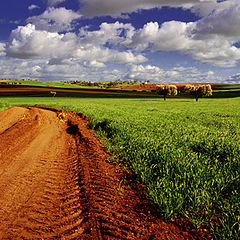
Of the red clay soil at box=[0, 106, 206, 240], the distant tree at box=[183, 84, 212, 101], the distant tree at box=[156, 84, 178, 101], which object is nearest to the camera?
the red clay soil at box=[0, 106, 206, 240]

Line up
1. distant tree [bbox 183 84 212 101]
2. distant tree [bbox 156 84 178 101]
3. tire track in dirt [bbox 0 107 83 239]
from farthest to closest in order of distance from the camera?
distant tree [bbox 156 84 178 101] < distant tree [bbox 183 84 212 101] < tire track in dirt [bbox 0 107 83 239]

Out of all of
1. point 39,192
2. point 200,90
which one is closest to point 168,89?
point 200,90

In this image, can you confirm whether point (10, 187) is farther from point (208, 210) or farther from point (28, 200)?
point (208, 210)

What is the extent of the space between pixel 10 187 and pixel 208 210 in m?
5.21

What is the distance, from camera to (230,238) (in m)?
2.96

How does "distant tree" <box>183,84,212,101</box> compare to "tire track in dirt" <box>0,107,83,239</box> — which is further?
"distant tree" <box>183,84,212,101</box>

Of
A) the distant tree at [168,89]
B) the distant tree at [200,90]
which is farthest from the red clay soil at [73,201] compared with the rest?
the distant tree at [200,90]

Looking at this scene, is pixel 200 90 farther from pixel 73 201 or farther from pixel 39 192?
pixel 39 192

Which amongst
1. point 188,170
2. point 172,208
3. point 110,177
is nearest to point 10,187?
point 110,177

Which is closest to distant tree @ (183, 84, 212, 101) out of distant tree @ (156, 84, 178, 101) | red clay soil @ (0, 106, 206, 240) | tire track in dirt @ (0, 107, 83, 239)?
distant tree @ (156, 84, 178, 101)

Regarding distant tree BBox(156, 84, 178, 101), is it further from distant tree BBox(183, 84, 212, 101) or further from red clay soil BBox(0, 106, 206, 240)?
red clay soil BBox(0, 106, 206, 240)

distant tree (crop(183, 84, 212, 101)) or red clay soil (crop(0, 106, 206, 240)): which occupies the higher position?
distant tree (crop(183, 84, 212, 101))

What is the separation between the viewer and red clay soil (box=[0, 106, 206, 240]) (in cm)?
337

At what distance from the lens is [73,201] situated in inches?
173
